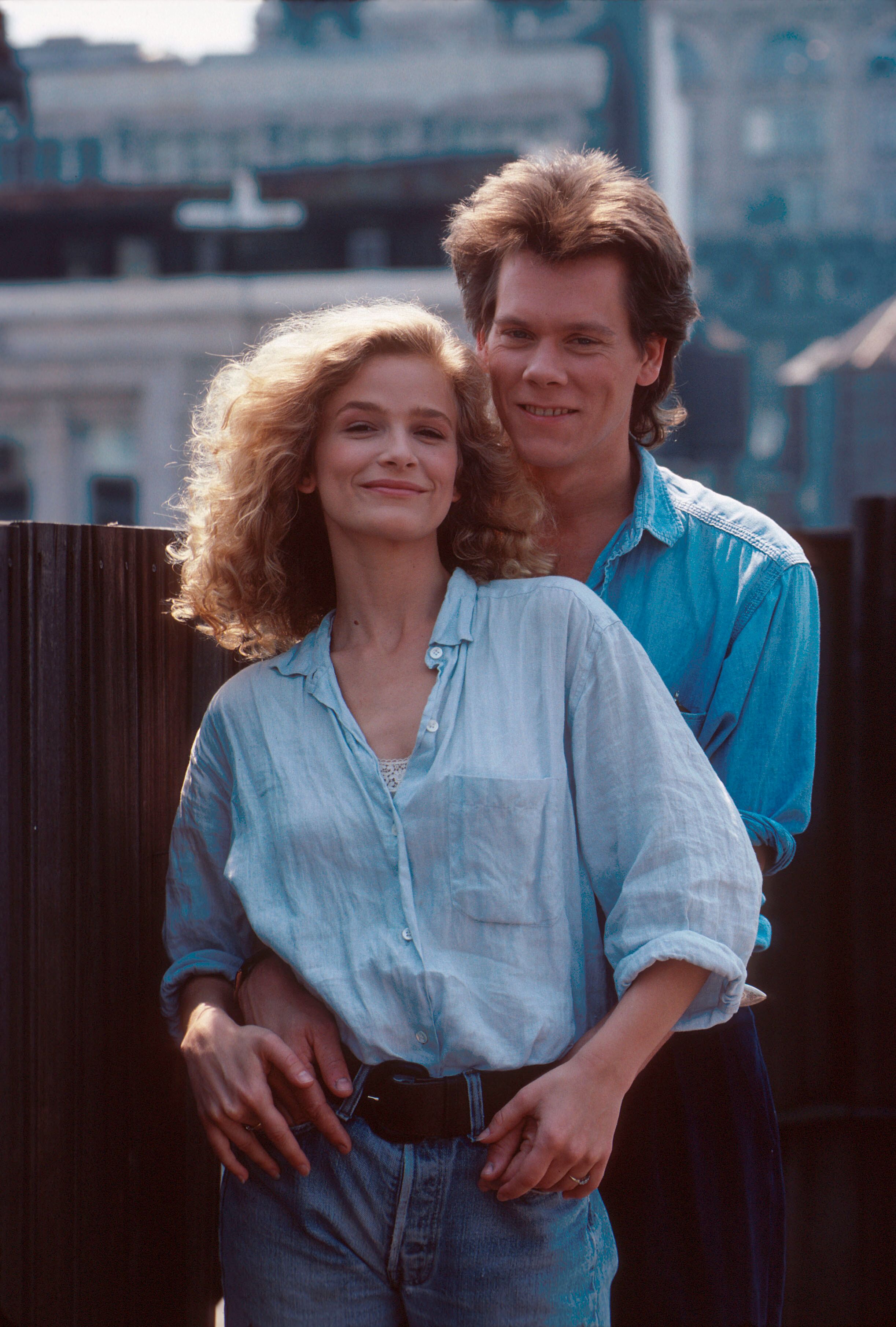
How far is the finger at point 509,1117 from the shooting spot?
1390mm

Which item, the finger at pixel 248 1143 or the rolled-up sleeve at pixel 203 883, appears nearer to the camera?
the finger at pixel 248 1143

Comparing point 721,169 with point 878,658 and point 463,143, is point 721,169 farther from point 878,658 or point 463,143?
point 878,658

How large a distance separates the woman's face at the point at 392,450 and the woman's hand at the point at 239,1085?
676 mm

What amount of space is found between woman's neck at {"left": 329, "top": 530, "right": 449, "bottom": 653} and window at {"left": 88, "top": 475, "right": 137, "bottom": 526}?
27.5m

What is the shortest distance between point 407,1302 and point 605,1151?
1.05 ft

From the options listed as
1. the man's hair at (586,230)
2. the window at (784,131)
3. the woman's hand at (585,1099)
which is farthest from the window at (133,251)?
the woman's hand at (585,1099)

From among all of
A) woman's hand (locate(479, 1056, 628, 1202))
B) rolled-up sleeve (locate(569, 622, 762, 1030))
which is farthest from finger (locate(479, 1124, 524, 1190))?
rolled-up sleeve (locate(569, 622, 762, 1030))

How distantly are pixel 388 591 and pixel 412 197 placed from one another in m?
27.2

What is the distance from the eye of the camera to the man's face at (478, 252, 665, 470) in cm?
203

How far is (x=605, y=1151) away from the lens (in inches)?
56.1

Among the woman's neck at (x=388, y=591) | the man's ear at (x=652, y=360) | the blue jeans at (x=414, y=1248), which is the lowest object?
the blue jeans at (x=414, y=1248)

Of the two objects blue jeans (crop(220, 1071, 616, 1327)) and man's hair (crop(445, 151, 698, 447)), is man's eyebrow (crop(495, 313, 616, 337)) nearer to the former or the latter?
man's hair (crop(445, 151, 698, 447))

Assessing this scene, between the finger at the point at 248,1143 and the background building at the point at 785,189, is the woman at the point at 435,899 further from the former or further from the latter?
the background building at the point at 785,189

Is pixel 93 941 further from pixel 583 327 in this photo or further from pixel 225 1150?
pixel 583 327
